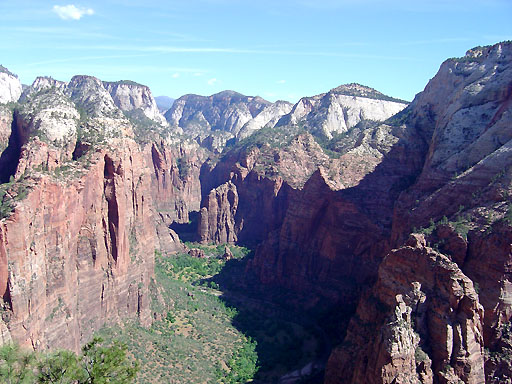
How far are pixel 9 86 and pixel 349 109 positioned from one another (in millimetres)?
136448

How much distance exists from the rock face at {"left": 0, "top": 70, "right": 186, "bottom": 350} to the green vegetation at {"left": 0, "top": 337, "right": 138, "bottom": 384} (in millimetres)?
13980

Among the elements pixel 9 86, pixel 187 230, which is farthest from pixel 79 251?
pixel 9 86

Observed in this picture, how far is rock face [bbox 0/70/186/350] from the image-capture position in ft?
138

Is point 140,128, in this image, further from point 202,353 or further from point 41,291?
point 41,291

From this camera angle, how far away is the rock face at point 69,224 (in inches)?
1654

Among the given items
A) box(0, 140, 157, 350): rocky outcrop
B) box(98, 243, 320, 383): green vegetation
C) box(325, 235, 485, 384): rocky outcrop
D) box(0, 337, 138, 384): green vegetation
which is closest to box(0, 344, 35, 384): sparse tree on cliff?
box(0, 337, 138, 384): green vegetation

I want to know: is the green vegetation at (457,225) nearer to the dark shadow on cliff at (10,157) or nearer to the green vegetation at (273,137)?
the dark shadow on cliff at (10,157)

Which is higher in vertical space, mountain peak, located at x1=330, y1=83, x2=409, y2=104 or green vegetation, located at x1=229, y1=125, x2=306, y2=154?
mountain peak, located at x1=330, y1=83, x2=409, y2=104

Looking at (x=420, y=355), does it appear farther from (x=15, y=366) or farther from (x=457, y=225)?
(x=15, y=366)

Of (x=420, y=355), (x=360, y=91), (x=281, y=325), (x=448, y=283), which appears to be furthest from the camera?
(x=360, y=91)

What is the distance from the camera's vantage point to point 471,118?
67.6 meters

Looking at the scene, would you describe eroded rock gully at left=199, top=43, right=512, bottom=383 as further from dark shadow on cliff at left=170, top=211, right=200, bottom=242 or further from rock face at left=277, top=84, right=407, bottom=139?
rock face at left=277, top=84, right=407, bottom=139

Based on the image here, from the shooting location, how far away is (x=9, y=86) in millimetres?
188625

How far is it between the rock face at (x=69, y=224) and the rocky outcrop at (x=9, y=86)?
417 ft
